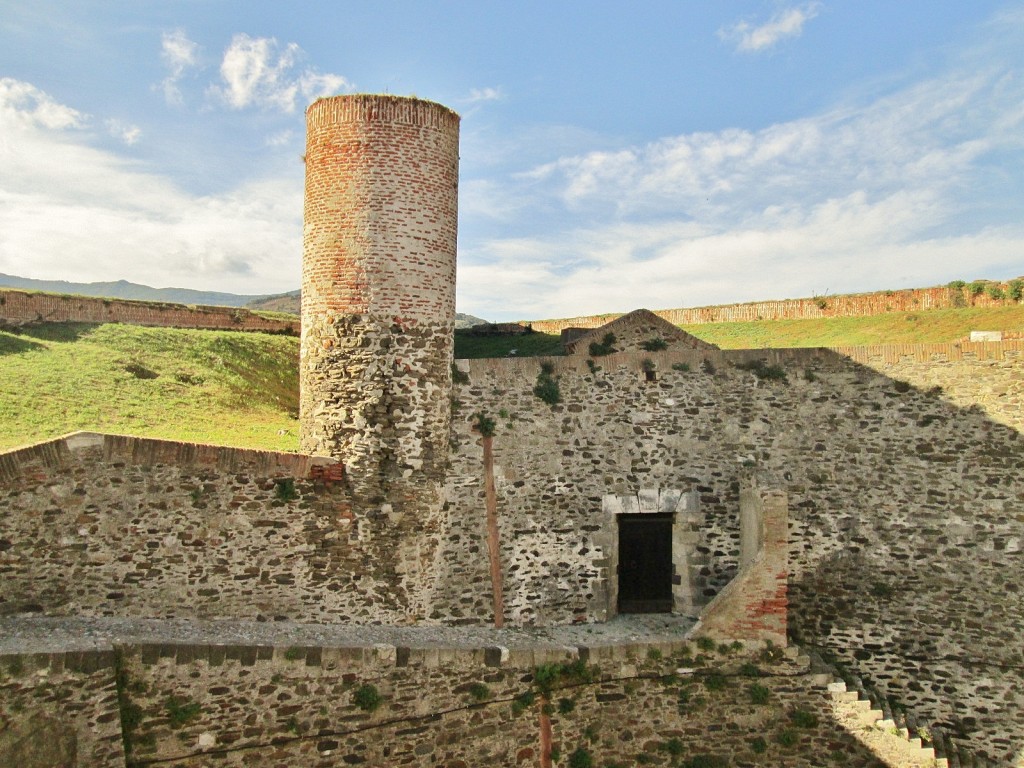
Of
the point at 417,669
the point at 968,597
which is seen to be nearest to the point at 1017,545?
the point at 968,597

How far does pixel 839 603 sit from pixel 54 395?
15202 millimetres

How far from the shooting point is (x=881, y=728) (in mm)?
10562

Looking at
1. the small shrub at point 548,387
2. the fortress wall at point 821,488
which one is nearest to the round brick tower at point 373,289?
the fortress wall at point 821,488

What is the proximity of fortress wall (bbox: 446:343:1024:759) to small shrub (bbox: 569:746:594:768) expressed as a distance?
219 centimetres

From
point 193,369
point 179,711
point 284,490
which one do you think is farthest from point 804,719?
point 193,369

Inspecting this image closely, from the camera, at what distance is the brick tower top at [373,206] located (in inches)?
445

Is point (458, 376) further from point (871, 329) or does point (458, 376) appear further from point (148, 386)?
point (871, 329)

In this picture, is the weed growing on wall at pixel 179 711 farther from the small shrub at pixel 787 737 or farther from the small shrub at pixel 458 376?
the small shrub at pixel 787 737

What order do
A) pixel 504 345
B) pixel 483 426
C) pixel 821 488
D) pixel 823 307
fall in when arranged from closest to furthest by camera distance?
pixel 483 426, pixel 821 488, pixel 823 307, pixel 504 345

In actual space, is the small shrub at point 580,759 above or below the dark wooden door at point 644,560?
below

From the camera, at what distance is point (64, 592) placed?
9.33m

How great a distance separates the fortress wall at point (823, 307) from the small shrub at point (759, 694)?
367 inches

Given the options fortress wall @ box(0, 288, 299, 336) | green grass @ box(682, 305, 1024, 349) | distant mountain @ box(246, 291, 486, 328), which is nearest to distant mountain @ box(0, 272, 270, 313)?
distant mountain @ box(246, 291, 486, 328)

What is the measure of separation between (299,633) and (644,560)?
6.20 metres
